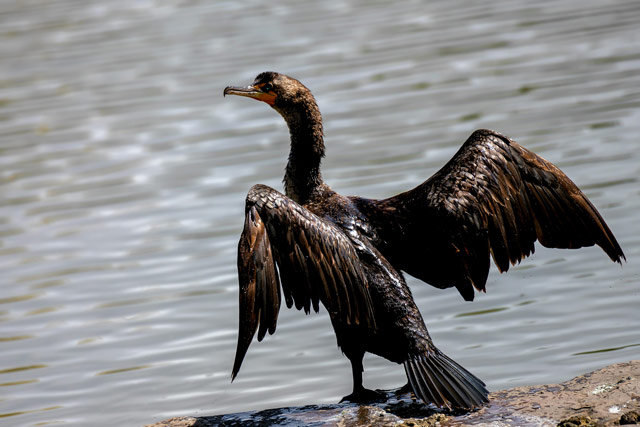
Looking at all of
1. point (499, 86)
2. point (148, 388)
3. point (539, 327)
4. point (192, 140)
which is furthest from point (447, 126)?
point (148, 388)

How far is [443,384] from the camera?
15.5ft

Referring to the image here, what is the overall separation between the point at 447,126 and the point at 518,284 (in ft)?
10.2

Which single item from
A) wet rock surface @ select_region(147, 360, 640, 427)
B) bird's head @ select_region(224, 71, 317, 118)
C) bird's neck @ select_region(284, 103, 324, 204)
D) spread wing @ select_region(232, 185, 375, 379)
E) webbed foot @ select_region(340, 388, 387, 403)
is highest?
bird's head @ select_region(224, 71, 317, 118)

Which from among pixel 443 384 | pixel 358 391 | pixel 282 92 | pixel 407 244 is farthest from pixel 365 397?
pixel 282 92

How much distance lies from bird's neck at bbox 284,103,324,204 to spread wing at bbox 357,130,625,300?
377 millimetres

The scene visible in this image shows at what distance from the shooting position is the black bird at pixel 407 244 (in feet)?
15.4

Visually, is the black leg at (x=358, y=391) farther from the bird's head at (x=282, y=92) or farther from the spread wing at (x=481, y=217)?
the bird's head at (x=282, y=92)

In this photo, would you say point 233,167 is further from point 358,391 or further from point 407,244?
point 358,391

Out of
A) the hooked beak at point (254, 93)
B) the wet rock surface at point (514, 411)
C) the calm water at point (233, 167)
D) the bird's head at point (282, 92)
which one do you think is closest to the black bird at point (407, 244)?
the wet rock surface at point (514, 411)

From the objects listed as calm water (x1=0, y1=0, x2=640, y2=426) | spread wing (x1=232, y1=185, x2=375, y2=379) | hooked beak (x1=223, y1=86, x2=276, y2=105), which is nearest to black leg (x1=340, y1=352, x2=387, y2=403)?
spread wing (x1=232, y1=185, x2=375, y2=379)

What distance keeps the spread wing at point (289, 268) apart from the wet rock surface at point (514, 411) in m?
0.39

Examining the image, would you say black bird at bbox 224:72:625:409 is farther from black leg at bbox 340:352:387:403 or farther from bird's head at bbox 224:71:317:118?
bird's head at bbox 224:71:317:118

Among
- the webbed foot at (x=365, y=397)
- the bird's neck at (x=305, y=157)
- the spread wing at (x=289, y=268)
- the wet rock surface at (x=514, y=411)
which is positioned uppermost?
the bird's neck at (x=305, y=157)

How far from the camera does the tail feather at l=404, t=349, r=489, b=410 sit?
183 inches
